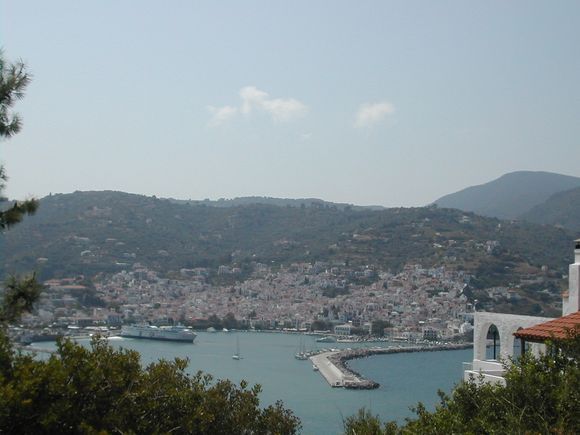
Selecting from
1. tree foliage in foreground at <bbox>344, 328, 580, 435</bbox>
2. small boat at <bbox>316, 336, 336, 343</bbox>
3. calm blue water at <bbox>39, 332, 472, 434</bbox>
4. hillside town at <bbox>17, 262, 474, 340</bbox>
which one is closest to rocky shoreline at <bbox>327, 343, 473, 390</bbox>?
calm blue water at <bbox>39, 332, 472, 434</bbox>

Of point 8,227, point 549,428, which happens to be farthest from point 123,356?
point 549,428

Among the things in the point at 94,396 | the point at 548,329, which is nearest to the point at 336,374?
the point at 548,329

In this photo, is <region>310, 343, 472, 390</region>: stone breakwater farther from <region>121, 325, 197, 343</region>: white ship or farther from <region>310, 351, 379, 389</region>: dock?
<region>121, 325, 197, 343</region>: white ship

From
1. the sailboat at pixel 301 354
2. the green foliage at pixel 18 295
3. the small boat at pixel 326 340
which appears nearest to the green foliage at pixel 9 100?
the green foliage at pixel 18 295

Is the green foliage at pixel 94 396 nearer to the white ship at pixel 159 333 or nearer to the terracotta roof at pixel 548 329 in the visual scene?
the terracotta roof at pixel 548 329

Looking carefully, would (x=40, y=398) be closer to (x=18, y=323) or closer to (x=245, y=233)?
(x=18, y=323)
